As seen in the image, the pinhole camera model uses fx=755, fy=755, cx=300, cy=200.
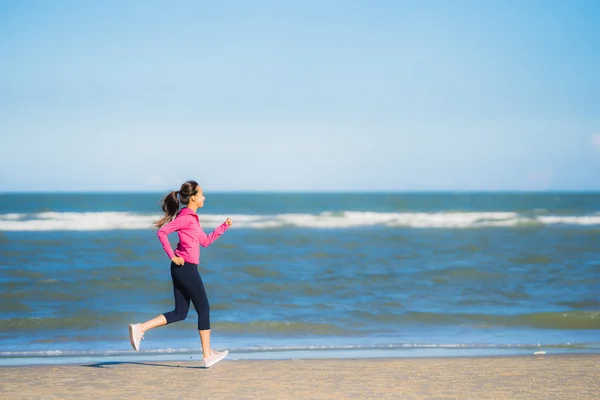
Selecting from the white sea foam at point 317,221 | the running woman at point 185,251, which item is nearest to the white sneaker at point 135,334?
the running woman at point 185,251

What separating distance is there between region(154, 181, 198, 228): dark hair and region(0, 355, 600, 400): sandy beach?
124 cm

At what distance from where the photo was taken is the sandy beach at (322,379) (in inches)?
207

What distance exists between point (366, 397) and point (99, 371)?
2.33 meters

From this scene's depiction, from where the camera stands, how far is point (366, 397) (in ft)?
16.9

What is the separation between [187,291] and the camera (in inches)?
240

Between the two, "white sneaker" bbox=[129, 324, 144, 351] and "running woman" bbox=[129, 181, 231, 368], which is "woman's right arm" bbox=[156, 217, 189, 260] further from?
"white sneaker" bbox=[129, 324, 144, 351]

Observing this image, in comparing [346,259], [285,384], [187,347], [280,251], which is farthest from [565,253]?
[285,384]

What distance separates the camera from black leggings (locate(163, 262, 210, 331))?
604cm

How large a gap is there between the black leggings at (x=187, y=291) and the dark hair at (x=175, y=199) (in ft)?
1.22

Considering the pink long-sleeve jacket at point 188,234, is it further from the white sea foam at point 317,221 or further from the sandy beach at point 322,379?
the white sea foam at point 317,221

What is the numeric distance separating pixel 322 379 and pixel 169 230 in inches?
65.0

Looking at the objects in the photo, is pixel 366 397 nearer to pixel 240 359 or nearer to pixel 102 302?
pixel 240 359

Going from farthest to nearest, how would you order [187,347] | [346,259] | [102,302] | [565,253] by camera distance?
[565,253] → [346,259] → [102,302] → [187,347]

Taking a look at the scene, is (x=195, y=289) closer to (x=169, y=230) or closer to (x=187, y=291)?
(x=187, y=291)
